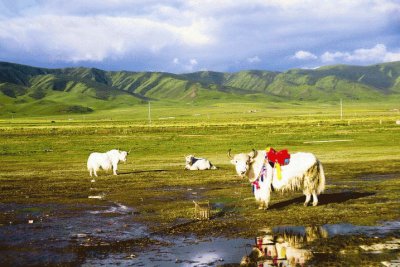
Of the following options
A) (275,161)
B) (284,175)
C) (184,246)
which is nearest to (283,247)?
(184,246)

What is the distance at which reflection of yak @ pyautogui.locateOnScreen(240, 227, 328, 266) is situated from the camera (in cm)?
979

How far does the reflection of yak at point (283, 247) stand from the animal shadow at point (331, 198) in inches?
153

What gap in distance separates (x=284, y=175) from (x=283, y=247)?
208 inches

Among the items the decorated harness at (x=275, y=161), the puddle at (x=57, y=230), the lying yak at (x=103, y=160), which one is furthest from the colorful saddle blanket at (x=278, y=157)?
the lying yak at (x=103, y=160)

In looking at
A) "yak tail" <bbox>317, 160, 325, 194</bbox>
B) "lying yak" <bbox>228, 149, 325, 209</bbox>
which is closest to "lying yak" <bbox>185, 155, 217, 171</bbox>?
"lying yak" <bbox>228, 149, 325, 209</bbox>

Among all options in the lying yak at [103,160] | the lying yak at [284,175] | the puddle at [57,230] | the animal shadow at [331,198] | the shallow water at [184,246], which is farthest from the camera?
the lying yak at [103,160]

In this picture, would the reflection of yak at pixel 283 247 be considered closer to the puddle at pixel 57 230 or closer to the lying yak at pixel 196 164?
the puddle at pixel 57 230

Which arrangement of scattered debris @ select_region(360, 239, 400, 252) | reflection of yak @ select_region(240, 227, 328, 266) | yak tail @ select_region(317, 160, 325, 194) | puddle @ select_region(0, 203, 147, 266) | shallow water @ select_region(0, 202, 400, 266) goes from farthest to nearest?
yak tail @ select_region(317, 160, 325, 194), puddle @ select_region(0, 203, 147, 266), scattered debris @ select_region(360, 239, 400, 252), shallow water @ select_region(0, 202, 400, 266), reflection of yak @ select_region(240, 227, 328, 266)

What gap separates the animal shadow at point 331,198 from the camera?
16587mm

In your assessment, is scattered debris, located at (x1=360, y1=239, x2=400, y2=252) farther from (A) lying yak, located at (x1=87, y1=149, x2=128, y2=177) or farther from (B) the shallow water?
(A) lying yak, located at (x1=87, y1=149, x2=128, y2=177)

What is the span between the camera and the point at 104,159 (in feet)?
87.9

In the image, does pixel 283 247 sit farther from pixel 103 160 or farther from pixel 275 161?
pixel 103 160

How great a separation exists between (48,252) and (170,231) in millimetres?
3417

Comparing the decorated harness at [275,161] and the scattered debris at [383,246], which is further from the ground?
the decorated harness at [275,161]
